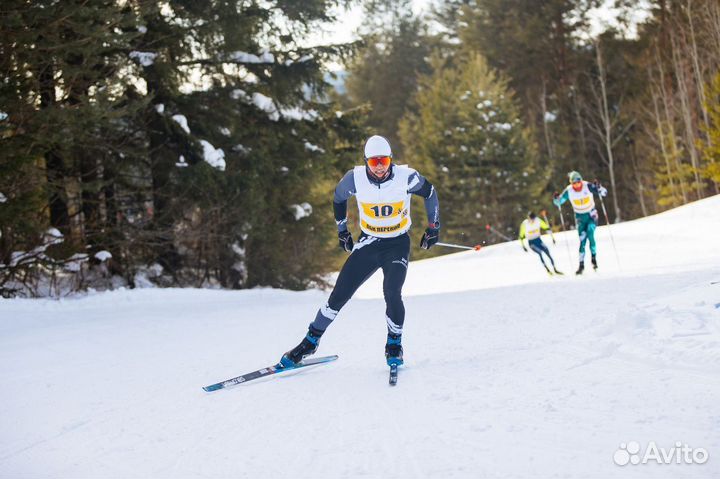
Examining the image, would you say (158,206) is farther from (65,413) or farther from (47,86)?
(65,413)

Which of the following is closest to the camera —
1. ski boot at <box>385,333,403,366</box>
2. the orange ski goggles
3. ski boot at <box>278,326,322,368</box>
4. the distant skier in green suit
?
ski boot at <box>385,333,403,366</box>

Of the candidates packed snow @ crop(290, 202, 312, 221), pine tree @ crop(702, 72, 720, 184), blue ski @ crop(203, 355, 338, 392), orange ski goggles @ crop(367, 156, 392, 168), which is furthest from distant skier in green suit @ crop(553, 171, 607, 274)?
pine tree @ crop(702, 72, 720, 184)

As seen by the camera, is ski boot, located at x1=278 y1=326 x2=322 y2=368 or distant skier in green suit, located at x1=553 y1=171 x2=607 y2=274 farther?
distant skier in green suit, located at x1=553 y1=171 x2=607 y2=274

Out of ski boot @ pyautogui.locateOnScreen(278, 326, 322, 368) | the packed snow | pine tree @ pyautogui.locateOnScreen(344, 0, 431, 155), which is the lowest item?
ski boot @ pyautogui.locateOnScreen(278, 326, 322, 368)

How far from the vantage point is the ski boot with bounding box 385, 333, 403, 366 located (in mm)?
5793

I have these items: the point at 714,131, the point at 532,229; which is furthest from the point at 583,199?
the point at 714,131

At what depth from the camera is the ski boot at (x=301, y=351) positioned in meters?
6.12

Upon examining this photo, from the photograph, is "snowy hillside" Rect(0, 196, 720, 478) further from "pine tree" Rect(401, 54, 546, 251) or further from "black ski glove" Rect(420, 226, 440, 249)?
"pine tree" Rect(401, 54, 546, 251)

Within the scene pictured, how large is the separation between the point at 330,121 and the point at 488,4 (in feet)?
90.6

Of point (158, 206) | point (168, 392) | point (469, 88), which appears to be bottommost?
point (168, 392)

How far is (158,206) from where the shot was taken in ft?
46.6

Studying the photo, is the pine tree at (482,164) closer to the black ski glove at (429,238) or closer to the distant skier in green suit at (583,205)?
the distant skier in green suit at (583,205)

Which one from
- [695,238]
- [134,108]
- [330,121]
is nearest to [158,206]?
[134,108]

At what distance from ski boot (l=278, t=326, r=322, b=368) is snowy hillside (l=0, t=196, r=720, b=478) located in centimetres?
18
